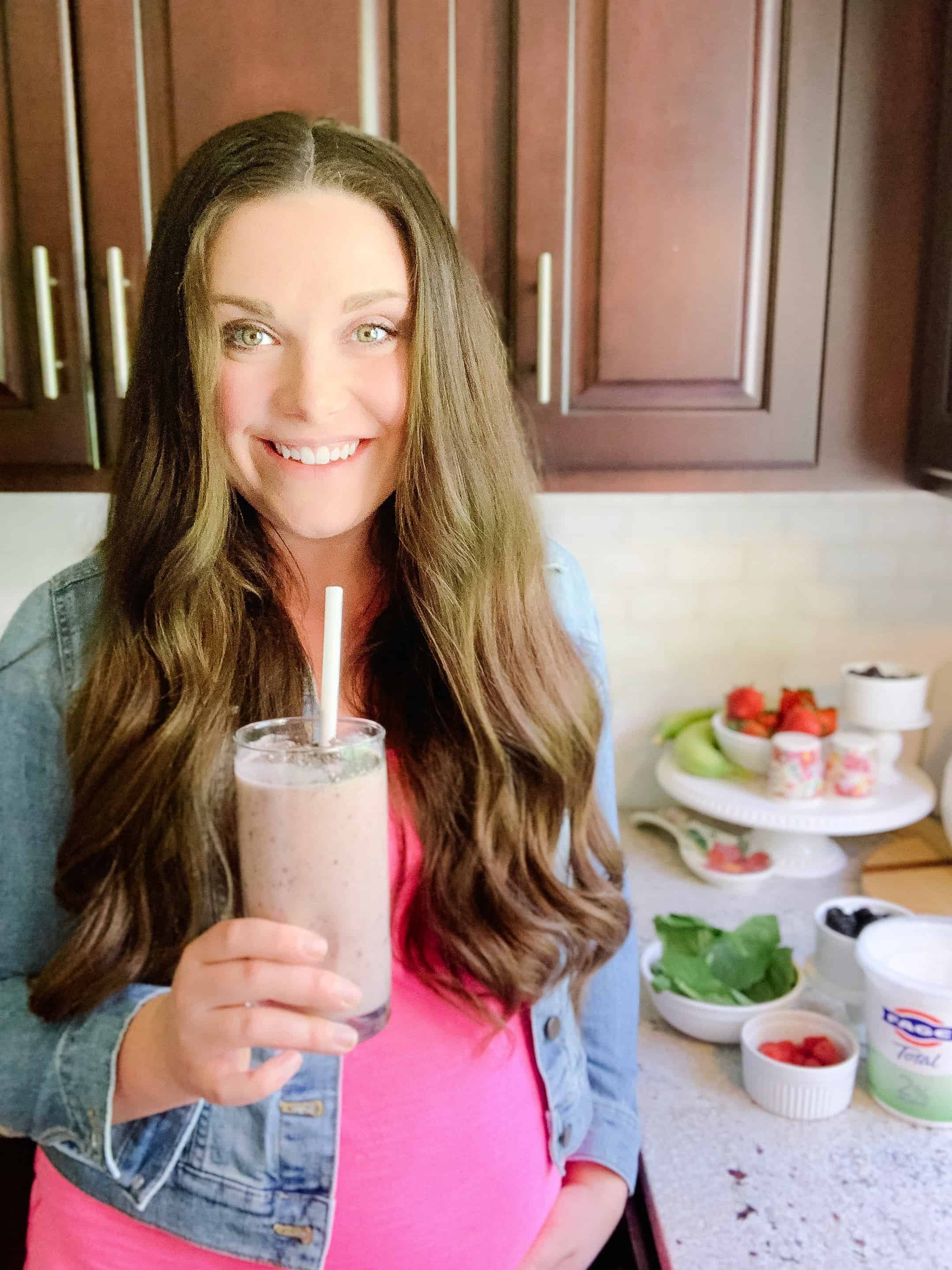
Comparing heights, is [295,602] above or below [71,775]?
above

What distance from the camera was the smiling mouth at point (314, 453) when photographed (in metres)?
0.83

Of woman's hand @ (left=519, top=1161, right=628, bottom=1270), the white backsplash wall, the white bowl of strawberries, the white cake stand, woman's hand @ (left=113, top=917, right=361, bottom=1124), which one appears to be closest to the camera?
woman's hand @ (left=113, top=917, right=361, bottom=1124)

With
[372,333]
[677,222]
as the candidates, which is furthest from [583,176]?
[372,333]

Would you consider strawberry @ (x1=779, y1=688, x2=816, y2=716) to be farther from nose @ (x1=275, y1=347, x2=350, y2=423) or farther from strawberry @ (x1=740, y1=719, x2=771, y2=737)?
nose @ (x1=275, y1=347, x2=350, y2=423)

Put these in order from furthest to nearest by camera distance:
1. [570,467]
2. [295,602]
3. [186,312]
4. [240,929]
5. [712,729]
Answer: [712,729], [570,467], [295,602], [186,312], [240,929]

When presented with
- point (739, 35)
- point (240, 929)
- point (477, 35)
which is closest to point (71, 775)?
point (240, 929)

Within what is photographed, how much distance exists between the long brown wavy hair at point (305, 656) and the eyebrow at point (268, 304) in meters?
0.02

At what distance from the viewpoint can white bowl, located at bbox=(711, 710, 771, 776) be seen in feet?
5.67

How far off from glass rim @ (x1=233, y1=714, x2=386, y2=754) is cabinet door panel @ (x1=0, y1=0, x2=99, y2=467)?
2.54ft

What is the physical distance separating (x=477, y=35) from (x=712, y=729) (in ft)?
3.68

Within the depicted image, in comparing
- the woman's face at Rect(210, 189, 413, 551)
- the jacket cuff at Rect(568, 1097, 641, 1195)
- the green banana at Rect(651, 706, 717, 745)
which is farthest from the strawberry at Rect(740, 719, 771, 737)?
the woman's face at Rect(210, 189, 413, 551)

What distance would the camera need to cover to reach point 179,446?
2.82 feet

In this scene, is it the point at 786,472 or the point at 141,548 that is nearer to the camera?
the point at 141,548

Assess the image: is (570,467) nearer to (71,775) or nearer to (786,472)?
(786,472)
